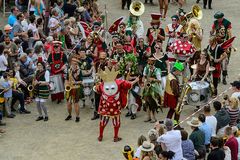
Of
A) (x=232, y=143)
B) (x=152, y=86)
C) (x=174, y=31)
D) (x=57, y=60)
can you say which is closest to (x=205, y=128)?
(x=232, y=143)

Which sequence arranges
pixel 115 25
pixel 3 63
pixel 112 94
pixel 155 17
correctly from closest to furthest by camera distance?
pixel 112 94 → pixel 3 63 → pixel 155 17 → pixel 115 25

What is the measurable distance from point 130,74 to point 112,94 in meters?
Result: 1.47

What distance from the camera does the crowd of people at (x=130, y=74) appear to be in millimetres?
12383

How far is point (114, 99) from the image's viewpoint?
46.1ft

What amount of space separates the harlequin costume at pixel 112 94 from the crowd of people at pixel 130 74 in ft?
0.04

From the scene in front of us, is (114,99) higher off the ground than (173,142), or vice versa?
(114,99)

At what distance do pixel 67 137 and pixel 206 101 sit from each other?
3733mm

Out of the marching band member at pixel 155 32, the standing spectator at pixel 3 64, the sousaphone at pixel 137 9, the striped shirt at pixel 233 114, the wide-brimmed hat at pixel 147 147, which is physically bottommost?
the wide-brimmed hat at pixel 147 147

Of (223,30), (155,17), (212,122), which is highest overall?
(155,17)

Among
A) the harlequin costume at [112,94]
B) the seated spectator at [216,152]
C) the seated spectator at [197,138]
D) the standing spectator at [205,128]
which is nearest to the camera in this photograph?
the seated spectator at [216,152]

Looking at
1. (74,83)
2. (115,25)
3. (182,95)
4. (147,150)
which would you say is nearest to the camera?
(147,150)

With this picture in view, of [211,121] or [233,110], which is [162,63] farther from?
[211,121]

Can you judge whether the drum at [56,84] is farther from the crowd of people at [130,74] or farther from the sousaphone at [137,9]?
the sousaphone at [137,9]

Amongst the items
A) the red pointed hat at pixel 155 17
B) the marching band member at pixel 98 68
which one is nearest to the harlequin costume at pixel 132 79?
the marching band member at pixel 98 68
